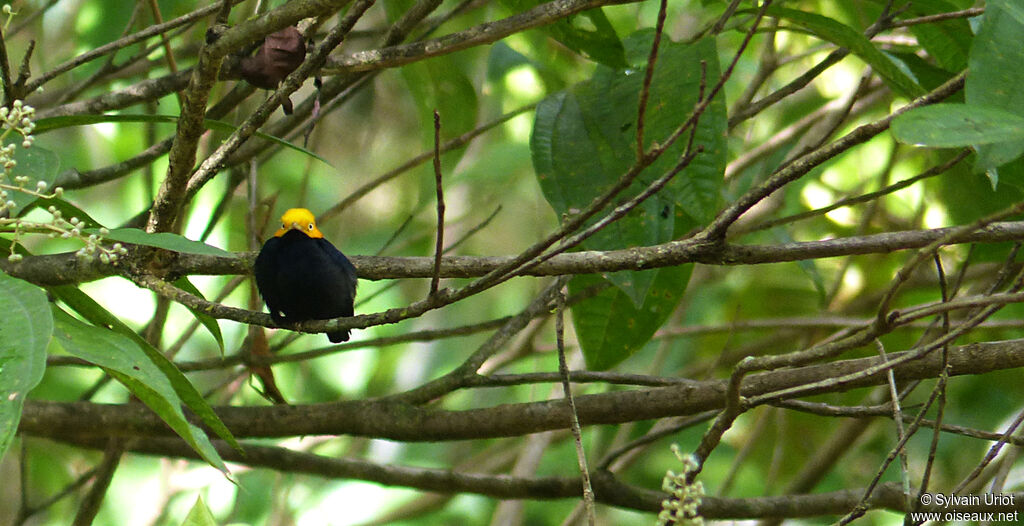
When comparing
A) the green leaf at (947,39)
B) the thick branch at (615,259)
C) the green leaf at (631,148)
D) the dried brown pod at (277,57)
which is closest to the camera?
the thick branch at (615,259)

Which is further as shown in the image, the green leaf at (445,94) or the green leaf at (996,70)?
the green leaf at (445,94)

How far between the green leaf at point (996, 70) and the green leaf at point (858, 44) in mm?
308

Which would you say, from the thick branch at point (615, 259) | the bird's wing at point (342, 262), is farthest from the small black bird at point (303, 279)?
the thick branch at point (615, 259)

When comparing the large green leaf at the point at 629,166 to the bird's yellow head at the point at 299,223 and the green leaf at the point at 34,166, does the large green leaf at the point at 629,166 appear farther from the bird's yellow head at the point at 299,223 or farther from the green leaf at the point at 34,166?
the green leaf at the point at 34,166

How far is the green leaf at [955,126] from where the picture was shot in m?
1.20

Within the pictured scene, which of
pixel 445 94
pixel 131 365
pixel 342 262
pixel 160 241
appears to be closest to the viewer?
pixel 131 365

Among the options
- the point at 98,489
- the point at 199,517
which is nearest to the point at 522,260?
the point at 199,517

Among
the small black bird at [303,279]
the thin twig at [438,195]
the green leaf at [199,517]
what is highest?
the small black bird at [303,279]

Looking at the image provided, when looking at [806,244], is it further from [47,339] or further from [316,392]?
[316,392]

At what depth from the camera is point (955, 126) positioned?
4.10 ft

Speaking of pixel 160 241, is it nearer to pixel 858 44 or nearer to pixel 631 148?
pixel 631 148

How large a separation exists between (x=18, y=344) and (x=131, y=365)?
0.15 meters

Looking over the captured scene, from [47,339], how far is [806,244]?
1.25 meters

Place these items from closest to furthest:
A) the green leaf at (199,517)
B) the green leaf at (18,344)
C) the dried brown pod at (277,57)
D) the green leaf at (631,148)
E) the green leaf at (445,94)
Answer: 1. the green leaf at (18,344)
2. the green leaf at (199,517)
3. the dried brown pod at (277,57)
4. the green leaf at (631,148)
5. the green leaf at (445,94)
